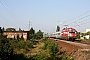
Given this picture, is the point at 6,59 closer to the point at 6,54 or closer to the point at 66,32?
the point at 6,54

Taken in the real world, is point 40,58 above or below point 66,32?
below

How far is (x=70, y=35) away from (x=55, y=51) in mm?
20618

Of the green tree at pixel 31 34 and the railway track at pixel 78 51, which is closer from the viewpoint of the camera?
the railway track at pixel 78 51

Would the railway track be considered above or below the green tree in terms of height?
below

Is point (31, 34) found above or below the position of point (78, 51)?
above

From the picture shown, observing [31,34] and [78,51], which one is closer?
[78,51]

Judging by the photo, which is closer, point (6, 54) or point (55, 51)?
point (6, 54)

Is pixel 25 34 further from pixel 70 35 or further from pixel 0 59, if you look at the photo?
pixel 0 59

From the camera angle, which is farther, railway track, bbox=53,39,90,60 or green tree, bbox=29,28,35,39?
green tree, bbox=29,28,35,39

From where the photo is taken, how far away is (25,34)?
75.9 metres

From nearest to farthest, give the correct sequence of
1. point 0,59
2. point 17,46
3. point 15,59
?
point 0,59
point 15,59
point 17,46

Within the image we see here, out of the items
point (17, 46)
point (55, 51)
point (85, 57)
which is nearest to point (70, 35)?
point (17, 46)

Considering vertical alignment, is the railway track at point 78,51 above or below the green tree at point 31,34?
below

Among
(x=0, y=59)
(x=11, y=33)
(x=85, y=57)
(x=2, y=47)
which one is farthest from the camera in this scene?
(x=11, y=33)
